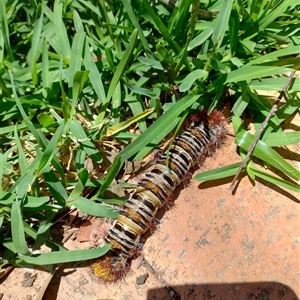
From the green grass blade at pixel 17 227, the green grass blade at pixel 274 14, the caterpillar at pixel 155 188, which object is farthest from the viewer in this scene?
the green grass blade at pixel 274 14

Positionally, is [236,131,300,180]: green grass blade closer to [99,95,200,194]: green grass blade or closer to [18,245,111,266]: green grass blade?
[99,95,200,194]: green grass blade

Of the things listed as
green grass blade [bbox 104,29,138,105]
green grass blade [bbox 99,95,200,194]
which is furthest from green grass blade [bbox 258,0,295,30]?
green grass blade [bbox 104,29,138,105]

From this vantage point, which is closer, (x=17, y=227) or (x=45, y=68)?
(x=17, y=227)

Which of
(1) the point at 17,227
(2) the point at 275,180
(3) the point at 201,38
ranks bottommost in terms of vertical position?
(1) the point at 17,227

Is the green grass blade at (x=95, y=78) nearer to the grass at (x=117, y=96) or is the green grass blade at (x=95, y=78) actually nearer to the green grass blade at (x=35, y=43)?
the grass at (x=117, y=96)

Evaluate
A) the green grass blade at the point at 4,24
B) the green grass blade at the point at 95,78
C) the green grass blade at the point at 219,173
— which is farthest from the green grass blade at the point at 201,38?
the green grass blade at the point at 4,24

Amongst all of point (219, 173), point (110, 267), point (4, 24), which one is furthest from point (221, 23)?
point (110, 267)

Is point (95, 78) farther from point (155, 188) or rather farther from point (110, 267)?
point (110, 267)
